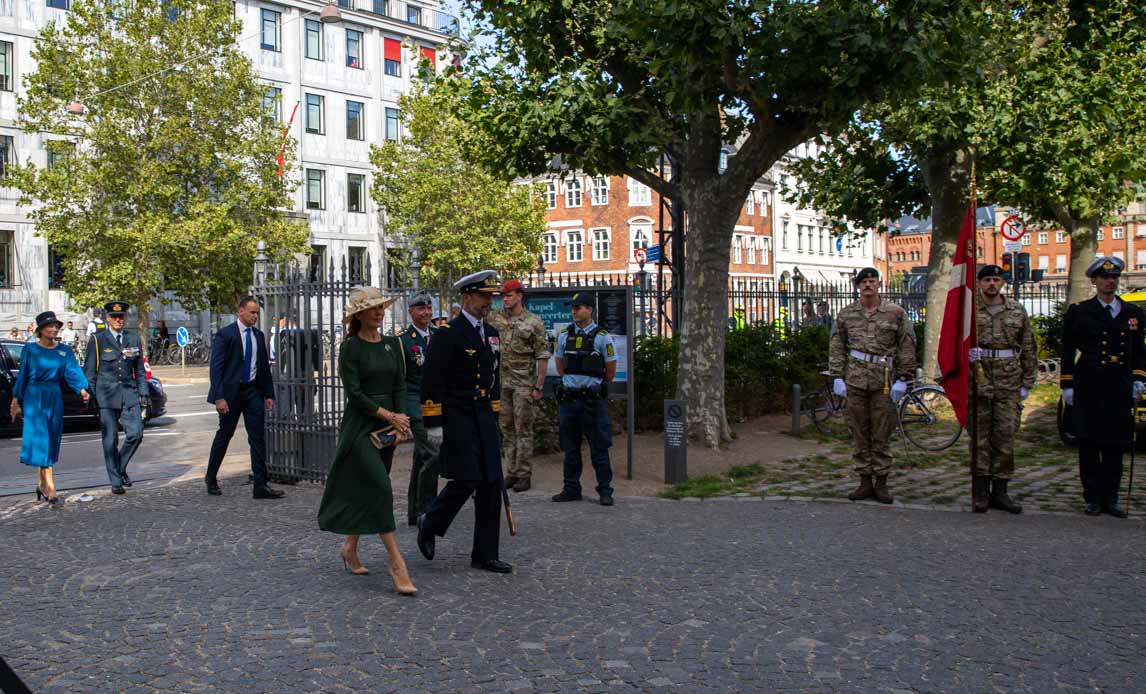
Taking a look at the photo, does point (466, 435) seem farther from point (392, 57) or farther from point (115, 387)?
point (392, 57)

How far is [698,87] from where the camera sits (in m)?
11.0

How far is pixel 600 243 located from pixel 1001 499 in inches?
2437

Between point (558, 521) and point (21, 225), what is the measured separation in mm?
39493

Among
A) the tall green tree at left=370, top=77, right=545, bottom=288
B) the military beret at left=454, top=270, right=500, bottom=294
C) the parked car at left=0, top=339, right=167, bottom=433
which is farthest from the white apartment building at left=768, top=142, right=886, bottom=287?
the military beret at left=454, top=270, right=500, bottom=294

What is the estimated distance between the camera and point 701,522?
845 centimetres

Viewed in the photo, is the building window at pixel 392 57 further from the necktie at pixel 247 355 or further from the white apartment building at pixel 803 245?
the necktie at pixel 247 355

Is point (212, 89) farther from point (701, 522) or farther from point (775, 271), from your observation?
point (775, 271)

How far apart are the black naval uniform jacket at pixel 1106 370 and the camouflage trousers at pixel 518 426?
15.4 feet

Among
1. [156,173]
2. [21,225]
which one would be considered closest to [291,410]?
[156,173]

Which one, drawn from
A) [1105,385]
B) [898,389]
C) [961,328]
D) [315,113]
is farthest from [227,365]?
[315,113]

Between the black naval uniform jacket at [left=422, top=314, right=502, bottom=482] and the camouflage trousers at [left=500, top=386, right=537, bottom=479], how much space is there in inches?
129

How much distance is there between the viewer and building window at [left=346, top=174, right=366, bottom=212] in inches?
2095

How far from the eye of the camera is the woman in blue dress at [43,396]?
9.61 metres

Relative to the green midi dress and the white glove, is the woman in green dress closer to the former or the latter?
the green midi dress
